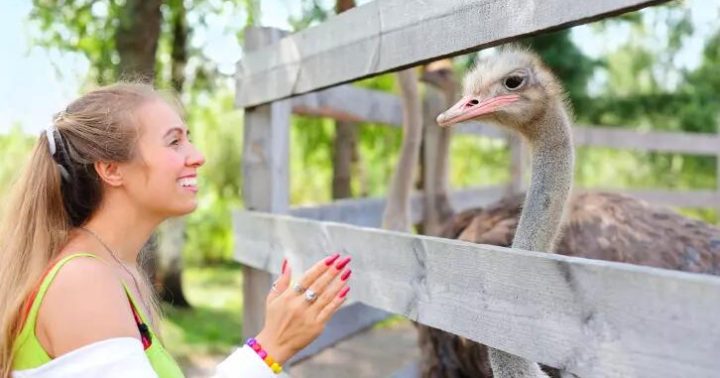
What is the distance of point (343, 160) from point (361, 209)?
2860mm

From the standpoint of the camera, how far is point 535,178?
1861 mm

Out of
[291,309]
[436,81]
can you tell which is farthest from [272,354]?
[436,81]

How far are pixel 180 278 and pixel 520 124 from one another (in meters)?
6.13

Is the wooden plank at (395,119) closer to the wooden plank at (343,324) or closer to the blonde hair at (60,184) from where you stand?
the wooden plank at (343,324)

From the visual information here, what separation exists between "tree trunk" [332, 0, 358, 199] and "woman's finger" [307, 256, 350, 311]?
5004 millimetres

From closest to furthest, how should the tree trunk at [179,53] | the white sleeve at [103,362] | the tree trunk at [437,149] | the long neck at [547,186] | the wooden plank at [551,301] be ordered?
the wooden plank at [551,301]
the white sleeve at [103,362]
the long neck at [547,186]
the tree trunk at [437,149]
the tree trunk at [179,53]

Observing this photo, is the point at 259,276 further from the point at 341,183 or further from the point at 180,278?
the point at 180,278

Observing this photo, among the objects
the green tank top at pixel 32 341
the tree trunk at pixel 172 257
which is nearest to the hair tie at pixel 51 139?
the green tank top at pixel 32 341

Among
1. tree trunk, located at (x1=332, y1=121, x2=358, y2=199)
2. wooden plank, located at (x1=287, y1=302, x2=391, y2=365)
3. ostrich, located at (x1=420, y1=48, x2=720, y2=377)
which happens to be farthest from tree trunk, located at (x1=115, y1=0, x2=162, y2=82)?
tree trunk, located at (x1=332, y1=121, x2=358, y2=199)

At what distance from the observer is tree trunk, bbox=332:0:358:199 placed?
661cm

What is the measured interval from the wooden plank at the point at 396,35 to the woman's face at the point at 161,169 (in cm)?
Answer: 49

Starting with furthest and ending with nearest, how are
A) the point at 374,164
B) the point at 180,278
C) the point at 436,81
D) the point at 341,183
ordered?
1. the point at 374,164
2. the point at 180,278
3. the point at 341,183
4. the point at 436,81

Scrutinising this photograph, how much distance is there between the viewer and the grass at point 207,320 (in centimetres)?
590

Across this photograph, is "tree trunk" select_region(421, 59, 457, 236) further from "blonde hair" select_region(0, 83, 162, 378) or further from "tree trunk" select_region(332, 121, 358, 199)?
"blonde hair" select_region(0, 83, 162, 378)
